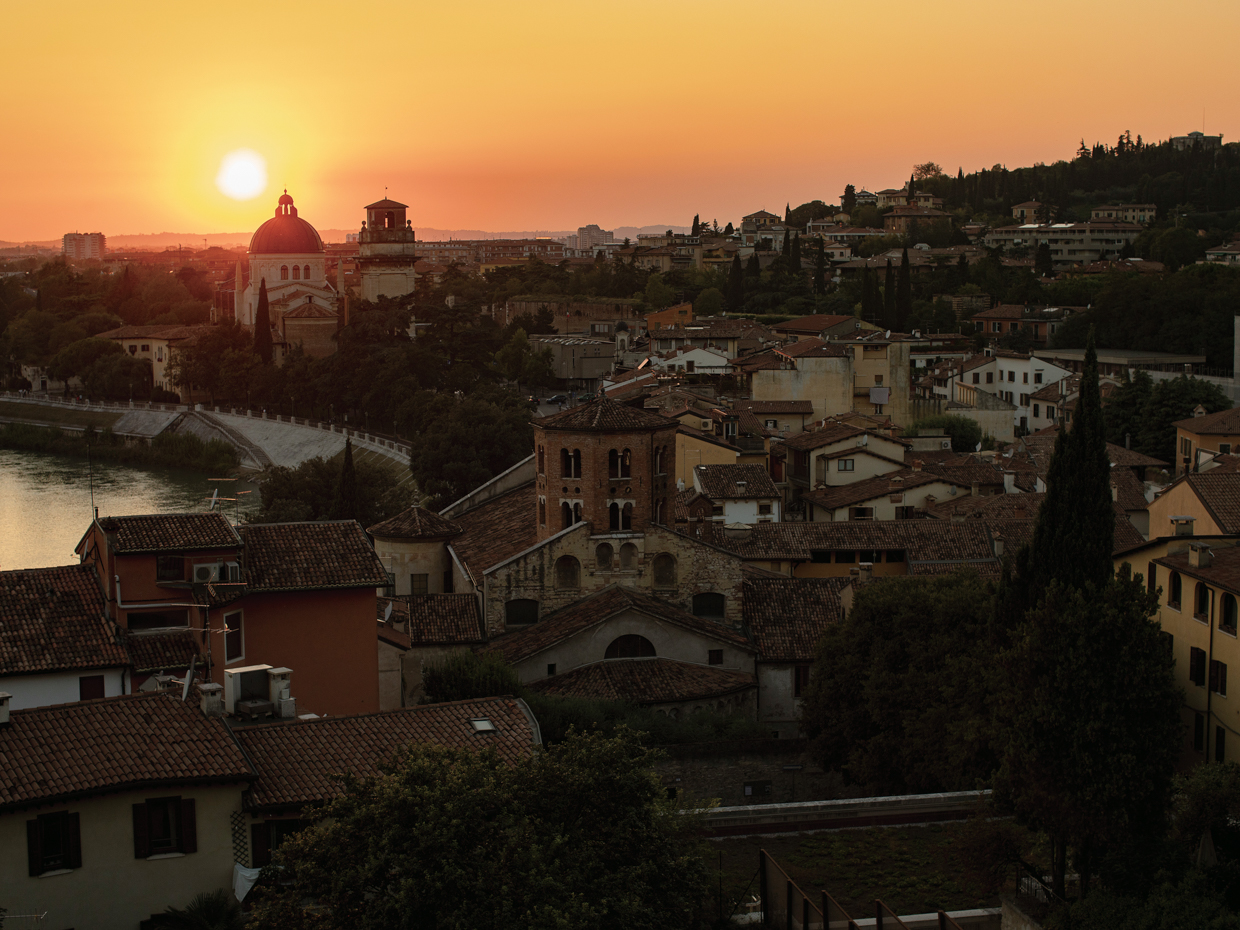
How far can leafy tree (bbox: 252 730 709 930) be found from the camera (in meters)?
7.94

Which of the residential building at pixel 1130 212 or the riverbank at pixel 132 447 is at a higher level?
the residential building at pixel 1130 212

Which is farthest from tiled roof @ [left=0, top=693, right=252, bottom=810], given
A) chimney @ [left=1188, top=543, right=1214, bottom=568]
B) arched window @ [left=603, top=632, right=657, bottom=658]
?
chimney @ [left=1188, top=543, right=1214, bottom=568]

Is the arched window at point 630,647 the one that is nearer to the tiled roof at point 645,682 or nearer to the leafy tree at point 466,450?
the tiled roof at point 645,682

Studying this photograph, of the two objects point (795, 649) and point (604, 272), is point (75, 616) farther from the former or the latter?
point (604, 272)

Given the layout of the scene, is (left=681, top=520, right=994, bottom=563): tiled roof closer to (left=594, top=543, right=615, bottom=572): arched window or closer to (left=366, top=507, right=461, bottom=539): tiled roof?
(left=594, top=543, right=615, bottom=572): arched window

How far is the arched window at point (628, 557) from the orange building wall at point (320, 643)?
6166mm

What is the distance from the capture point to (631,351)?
5681 cm

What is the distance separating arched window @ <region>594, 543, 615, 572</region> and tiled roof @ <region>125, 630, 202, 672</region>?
777cm

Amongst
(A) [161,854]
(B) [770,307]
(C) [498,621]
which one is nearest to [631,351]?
(B) [770,307]

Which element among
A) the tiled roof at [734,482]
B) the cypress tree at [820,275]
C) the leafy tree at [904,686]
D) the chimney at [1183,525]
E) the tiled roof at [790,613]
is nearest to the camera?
the leafy tree at [904,686]

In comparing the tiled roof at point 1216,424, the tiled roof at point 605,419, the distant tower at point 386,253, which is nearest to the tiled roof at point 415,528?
the tiled roof at point 605,419

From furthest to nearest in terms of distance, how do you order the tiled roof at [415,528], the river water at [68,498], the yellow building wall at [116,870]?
1. the river water at [68,498]
2. the tiled roof at [415,528]
3. the yellow building wall at [116,870]

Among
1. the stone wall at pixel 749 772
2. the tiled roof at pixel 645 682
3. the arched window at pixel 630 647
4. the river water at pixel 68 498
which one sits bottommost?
the river water at pixel 68 498

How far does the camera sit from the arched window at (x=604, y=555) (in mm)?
20906
